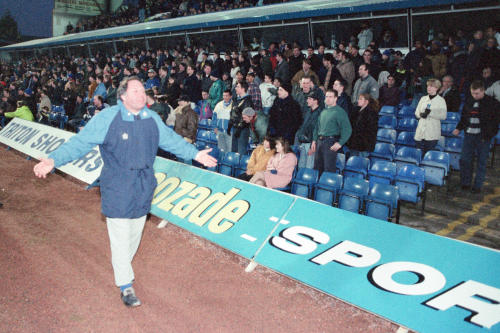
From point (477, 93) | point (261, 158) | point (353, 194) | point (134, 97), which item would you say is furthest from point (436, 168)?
point (134, 97)

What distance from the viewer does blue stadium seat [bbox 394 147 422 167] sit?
23.5 ft

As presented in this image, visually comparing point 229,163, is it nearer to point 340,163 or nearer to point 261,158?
point 261,158

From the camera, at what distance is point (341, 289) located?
154 inches

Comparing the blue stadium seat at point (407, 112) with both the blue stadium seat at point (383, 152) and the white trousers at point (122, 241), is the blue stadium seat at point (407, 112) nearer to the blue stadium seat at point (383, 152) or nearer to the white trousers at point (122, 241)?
the blue stadium seat at point (383, 152)

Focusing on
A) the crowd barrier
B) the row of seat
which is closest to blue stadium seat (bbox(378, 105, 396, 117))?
the row of seat

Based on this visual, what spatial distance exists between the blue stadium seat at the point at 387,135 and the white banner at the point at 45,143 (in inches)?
243

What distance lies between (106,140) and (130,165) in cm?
33

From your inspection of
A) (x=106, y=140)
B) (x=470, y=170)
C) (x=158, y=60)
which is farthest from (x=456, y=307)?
(x=158, y=60)

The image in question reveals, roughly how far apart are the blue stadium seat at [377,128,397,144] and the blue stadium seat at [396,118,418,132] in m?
0.89

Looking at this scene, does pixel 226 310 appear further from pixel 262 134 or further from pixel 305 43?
pixel 305 43

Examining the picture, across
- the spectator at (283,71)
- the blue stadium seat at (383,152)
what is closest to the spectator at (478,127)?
the blue stadium seat at (383,152)

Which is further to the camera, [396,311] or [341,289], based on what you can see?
[341,289]

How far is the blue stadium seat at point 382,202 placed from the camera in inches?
221

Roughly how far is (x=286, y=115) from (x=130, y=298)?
15.3ft
